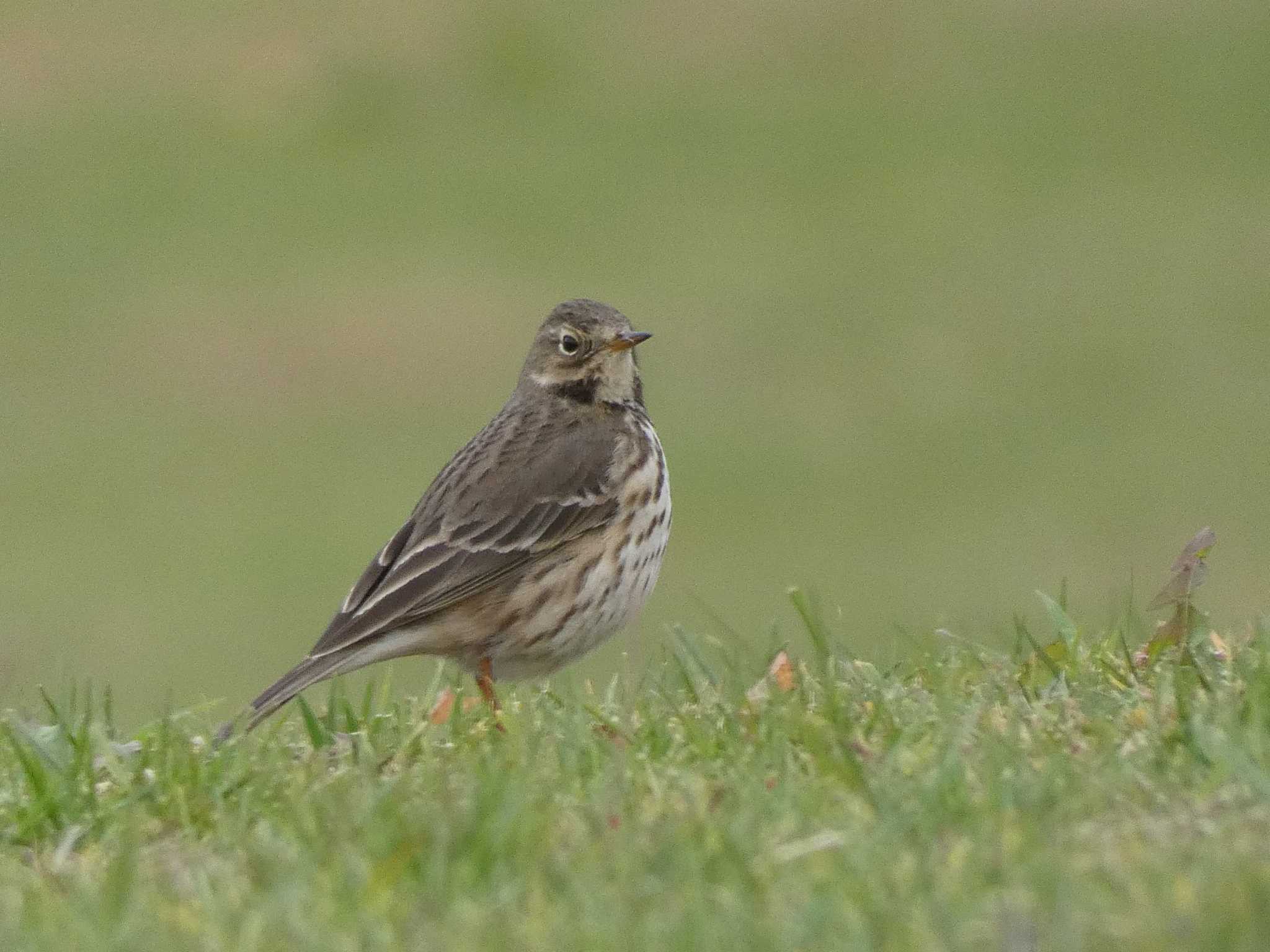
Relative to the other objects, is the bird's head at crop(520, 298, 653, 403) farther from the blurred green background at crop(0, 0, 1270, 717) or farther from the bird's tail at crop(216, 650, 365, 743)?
the blurred green background at crop(0, 0, 1270, 717)

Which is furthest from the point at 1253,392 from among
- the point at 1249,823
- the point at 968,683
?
the point at 1249,823

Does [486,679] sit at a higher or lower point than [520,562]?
lower

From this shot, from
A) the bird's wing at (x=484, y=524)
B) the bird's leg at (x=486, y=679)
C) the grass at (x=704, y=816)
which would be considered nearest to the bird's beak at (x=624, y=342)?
the bird's wing at (x=484, y=524)

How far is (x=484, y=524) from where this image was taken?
872 cm

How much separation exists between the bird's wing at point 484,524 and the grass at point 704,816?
916mm

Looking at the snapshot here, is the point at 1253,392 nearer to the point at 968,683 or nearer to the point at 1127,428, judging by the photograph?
the point at 1127,428

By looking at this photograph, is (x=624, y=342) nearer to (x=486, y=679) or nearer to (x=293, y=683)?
(x=486, y=679)

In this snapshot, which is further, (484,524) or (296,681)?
(484,524)

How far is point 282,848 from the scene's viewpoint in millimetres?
5590

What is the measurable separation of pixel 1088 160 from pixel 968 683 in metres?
25.3

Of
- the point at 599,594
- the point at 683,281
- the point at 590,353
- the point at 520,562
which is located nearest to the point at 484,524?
the point at 520,562

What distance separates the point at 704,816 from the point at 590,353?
4149 millimetres

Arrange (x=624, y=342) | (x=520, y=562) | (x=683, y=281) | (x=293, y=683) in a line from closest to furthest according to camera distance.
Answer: (x=293, y=683)
(x=520, y=562)
(x=624, y=342)
(x=683, y=281)

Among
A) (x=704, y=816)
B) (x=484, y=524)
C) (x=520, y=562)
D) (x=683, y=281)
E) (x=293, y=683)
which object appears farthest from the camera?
(x=683, y=281)
